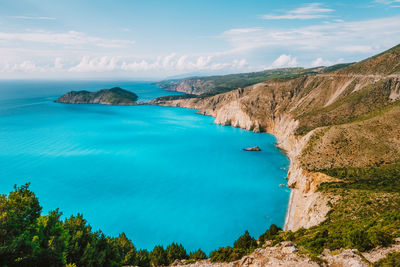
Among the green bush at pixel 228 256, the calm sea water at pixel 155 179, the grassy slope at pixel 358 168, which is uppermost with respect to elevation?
the grassy slope at pixel 358 168

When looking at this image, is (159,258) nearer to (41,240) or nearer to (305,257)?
(41,240)

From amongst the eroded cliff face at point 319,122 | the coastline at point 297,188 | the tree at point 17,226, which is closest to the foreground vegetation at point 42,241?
the tree at point 17,226

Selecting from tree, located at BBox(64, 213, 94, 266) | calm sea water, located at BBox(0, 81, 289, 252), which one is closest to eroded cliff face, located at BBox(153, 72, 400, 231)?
calm sea water, located at BBox(0, 81, 289, 252)

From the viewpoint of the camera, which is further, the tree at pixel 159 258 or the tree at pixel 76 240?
the tree at pixel 159 258

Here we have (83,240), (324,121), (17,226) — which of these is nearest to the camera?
(17,226)

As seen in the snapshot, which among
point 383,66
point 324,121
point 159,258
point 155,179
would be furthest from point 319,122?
point 159,258

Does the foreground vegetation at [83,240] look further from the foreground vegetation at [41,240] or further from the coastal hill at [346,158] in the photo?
the coastal hill at [346,158]
